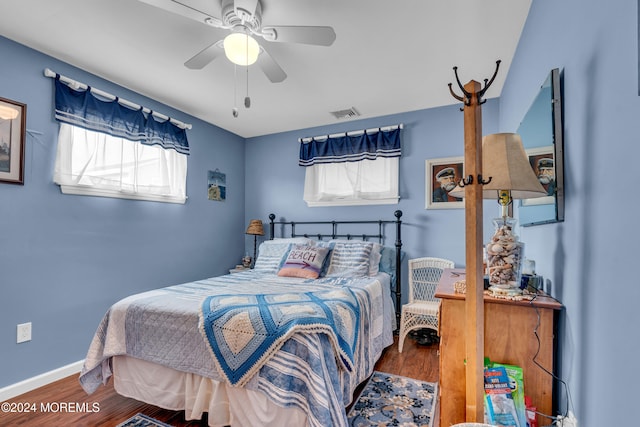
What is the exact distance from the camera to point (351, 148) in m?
3.83

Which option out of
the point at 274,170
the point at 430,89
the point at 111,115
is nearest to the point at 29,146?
the point at 111,115

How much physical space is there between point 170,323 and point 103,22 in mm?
2002

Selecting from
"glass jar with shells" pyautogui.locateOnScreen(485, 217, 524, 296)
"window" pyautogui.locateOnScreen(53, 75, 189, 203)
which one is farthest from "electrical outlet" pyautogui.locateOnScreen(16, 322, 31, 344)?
"glass jar with shells" pyautogui.locateOnScreen(485, 217, 524, 296)

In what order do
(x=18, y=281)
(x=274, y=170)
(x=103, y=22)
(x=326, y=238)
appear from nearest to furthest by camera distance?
(x=103, y=22), (x=18, y=281), (x=326, y=238), (x=274, y=170)

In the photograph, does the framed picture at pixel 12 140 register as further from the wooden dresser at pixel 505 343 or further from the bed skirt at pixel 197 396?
the wooden dresser at pixel 505 343

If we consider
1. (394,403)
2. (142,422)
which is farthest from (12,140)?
(394,403)

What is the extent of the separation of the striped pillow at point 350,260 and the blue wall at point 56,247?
1.78 meters

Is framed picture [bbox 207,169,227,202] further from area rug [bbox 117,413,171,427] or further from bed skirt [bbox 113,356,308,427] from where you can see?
area rug [bbox 117,413,171,427]

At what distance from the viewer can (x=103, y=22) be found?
6.68 ft

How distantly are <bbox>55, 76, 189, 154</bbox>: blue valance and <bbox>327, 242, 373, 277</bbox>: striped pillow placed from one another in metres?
2.13

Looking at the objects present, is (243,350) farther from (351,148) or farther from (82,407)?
(351,148)

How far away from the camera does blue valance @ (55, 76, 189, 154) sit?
2.53 metres

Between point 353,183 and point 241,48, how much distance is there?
7.41 ft

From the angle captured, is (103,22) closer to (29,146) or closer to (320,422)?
(29,146)
